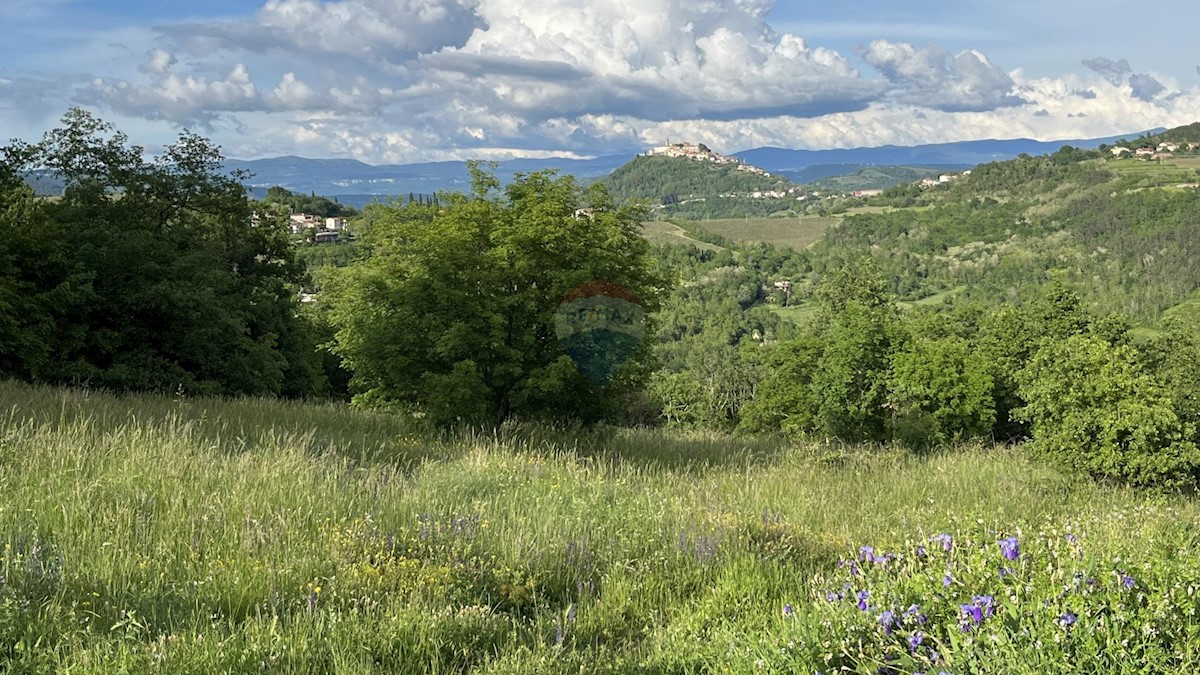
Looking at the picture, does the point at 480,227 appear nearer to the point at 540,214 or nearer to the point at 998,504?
the point at 540,214

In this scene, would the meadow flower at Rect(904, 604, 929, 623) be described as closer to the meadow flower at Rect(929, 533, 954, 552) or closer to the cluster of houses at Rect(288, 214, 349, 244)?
the meadow flower at Rect(929, 533, 954, 552)

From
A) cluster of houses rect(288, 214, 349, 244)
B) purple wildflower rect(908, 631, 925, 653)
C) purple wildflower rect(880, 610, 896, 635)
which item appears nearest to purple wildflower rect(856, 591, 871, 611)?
purple wildflower rect(880, 610, 896, 635)

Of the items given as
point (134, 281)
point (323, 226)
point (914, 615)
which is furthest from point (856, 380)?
point (323, 226)

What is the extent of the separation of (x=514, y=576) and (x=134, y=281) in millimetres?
19191

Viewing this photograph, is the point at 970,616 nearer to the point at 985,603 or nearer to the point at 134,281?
the point at 985,603

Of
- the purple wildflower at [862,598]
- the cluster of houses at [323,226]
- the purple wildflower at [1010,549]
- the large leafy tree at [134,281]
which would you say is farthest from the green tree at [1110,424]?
the cluster of houses at [323,226]

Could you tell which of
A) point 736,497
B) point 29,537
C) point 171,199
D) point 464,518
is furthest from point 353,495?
point 171,199

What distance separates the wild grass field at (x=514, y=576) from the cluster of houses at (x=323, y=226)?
359 ft

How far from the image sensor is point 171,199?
26.3 meters

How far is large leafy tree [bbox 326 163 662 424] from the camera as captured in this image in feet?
36.0

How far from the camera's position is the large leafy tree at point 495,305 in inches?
432

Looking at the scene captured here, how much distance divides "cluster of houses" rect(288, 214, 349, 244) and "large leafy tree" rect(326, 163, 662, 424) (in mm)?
102744

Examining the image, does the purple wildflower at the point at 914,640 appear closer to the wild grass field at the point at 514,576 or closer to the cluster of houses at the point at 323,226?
the wild grass field at the point at 514,576

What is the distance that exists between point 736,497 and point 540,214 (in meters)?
5.93
